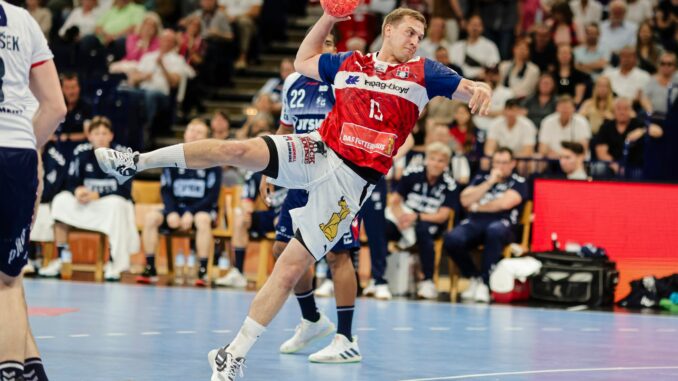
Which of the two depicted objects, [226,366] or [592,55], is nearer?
[226,366]

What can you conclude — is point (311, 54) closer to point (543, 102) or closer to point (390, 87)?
point (390, 87)

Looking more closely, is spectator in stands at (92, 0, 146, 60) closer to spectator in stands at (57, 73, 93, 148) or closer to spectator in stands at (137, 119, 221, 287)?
spectator in stands at (57, 73, 93, 148)

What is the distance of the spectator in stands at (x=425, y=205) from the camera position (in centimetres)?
1358

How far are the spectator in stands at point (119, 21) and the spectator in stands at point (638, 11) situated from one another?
313 inches

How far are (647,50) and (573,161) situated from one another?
3.40 m

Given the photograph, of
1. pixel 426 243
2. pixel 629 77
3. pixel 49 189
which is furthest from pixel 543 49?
pixel 49 189

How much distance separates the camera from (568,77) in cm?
1617

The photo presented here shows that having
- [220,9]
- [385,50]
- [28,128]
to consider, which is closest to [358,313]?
[385,50]

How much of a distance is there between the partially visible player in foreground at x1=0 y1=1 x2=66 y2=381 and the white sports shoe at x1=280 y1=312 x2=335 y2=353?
332 centimetres

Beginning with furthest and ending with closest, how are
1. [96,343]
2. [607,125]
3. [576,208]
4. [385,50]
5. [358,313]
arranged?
[607,125] → [576,208] → [358,313] → [96,343] → [385,50]

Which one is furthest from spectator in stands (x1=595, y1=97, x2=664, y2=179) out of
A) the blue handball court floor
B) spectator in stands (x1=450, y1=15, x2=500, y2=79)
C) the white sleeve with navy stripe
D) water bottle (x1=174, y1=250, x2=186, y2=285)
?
the white sleeve with navy stripe

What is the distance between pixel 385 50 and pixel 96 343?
10.2ft

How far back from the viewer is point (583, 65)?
16906mm

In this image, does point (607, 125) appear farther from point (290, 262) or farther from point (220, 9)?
point (290, 262)
